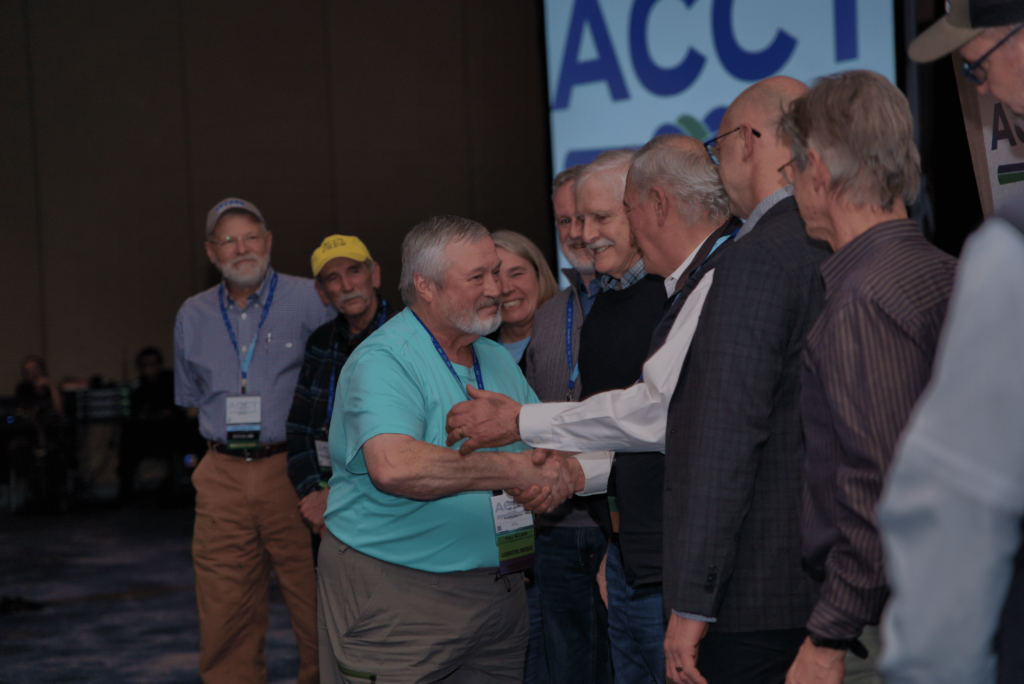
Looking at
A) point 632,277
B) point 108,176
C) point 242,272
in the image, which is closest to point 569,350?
point 632,277

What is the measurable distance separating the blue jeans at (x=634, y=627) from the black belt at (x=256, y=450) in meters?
1.78

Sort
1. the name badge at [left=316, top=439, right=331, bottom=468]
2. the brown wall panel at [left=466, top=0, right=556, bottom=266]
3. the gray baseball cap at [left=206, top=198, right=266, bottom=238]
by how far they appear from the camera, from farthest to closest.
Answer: the brown wall panel at [left=466, top=0, right=556, bottom=266], the gray baseball cap at [left=206, top=198, right=266, bottom=238], the name badge at [left=316, top=439, right=331, bottom=468]

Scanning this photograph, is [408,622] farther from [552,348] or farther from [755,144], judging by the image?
[755,144]

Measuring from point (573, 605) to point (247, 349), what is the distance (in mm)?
1790

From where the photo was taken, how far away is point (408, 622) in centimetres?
195

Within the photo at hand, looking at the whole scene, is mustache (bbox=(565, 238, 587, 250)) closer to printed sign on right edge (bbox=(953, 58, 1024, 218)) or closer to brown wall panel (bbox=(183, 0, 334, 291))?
printed sign on right edge (bbox=(953, 58, 1024, 218))

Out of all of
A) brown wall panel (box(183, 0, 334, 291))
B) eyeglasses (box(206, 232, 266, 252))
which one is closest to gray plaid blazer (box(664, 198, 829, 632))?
eyeglasses (box(206, 232, 266, 252))

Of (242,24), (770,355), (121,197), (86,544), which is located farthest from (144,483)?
(770,355)

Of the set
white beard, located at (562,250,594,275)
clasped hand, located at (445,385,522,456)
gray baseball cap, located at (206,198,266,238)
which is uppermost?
gray baseball cap, located at (206,198,266,238)

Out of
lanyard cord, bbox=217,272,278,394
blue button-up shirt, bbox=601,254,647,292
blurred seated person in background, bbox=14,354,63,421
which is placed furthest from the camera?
blurred seated person in background, bbox=14,354,63,421

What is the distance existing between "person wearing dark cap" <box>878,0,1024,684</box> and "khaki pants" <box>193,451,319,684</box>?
3080 mm

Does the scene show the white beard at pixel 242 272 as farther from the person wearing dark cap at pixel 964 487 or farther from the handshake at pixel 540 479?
the person wearing dark cap at pixel 964 487

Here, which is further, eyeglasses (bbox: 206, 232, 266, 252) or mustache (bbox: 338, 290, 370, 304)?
eyeglasses (bbox: 206, 232, 266, 252)

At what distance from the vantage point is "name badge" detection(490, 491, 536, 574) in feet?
6.80
